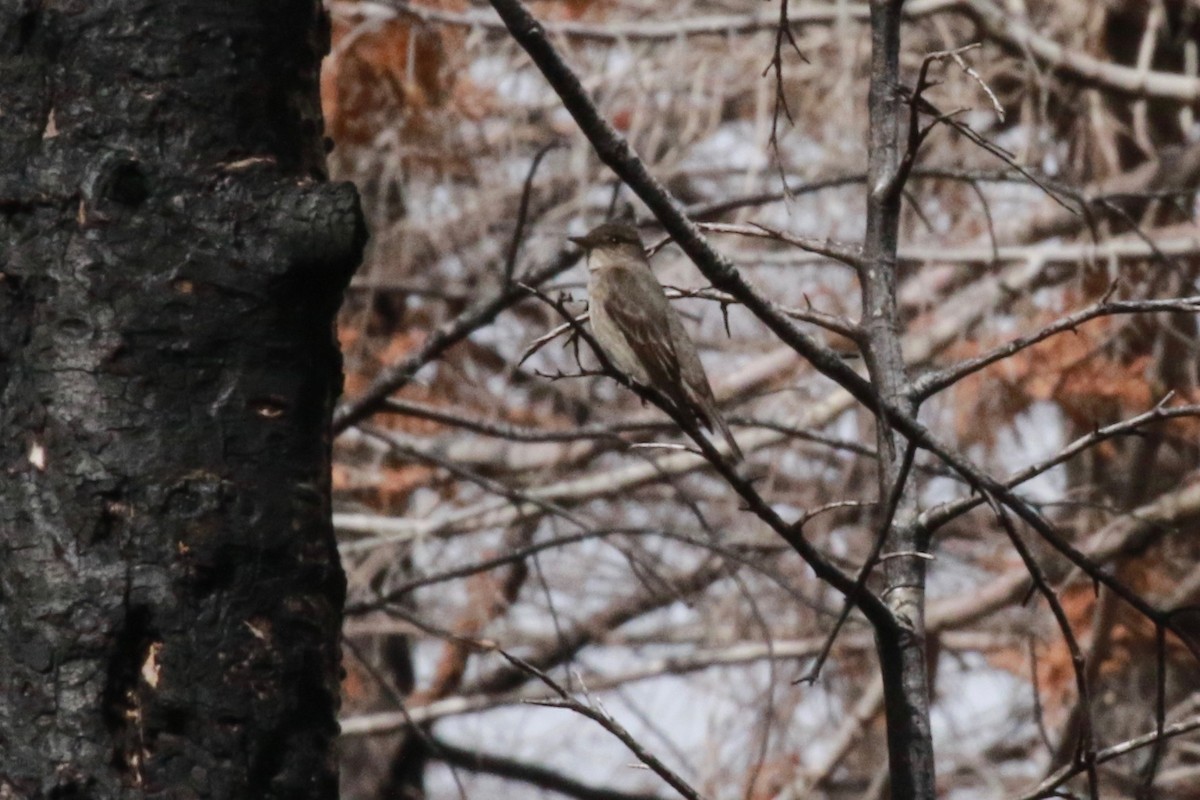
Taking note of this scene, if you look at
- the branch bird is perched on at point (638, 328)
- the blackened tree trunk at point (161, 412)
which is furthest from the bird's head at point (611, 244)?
the blackened tree trunk at point (161, 412)

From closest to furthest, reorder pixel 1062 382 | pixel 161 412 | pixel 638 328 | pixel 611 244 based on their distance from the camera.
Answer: pixel 161 412 → pixel 611 244 → pixel 638 328 → pixel 1062 382

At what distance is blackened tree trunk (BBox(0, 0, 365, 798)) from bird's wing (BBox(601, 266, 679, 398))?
2.21 meters

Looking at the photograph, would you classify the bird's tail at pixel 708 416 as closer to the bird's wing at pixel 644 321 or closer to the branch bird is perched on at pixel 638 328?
the branch bird is perched on at pixel 638 328

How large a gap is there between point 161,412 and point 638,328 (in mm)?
2606

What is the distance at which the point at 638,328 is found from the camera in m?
4.97

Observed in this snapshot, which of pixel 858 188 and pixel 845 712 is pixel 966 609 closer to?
pixel 845 712

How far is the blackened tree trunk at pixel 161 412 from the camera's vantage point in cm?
238

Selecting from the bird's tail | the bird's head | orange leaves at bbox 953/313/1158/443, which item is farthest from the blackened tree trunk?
orange leaves at bbox 953/313/1158/443

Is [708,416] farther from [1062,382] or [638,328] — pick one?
[1062,382]

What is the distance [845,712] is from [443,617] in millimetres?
2563

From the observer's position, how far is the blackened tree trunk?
2.38m

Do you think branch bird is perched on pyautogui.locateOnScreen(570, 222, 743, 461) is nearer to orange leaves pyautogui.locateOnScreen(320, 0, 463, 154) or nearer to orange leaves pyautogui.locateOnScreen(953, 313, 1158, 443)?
orange leaves pyautogui.locateOnScreen(320, 0, 463, 154)

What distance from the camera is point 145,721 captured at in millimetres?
2375

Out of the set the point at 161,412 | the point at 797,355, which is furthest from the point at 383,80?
the point at 161,412
